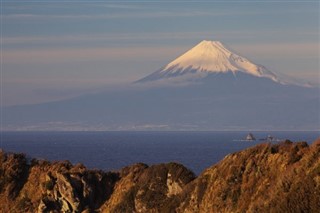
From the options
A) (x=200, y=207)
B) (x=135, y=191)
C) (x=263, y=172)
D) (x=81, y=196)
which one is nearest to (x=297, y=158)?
(x=263, y=172)

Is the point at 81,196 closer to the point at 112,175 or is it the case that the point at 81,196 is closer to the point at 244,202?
the point at 112,175

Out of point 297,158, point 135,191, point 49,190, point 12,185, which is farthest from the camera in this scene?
point 12,185

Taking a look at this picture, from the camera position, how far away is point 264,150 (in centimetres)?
3275

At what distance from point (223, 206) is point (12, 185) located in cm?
1253

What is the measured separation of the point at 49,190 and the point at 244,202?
402 inches

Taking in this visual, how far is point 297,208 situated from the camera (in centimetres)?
2734

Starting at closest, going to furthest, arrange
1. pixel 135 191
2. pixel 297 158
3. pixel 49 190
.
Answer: pixel 297 158 < pixel 135 191 < pixel 49 190

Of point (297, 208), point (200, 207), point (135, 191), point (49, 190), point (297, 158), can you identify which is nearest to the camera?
point (297, 208)

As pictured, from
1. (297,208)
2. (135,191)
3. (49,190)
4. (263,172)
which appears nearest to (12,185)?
(49,190)

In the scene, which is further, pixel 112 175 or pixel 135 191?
pixel 112 175

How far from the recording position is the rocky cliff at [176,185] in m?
28.8

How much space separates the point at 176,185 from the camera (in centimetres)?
3578

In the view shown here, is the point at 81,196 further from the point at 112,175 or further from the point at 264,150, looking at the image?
the point at 264,150

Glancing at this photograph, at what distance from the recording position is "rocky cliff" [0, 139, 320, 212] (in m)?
28.8
